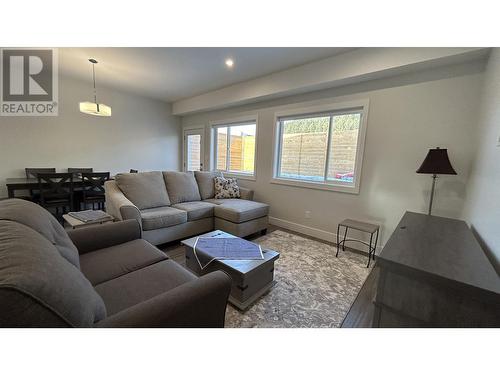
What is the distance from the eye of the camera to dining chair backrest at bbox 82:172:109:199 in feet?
11.1

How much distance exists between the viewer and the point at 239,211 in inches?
111

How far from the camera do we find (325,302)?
1738mm

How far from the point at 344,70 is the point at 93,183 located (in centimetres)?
421

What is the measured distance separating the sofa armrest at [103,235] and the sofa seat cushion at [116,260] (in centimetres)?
5

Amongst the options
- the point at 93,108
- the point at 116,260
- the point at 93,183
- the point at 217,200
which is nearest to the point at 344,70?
the point at 217,200

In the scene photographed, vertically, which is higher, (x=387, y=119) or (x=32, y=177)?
(x=387, y=119)

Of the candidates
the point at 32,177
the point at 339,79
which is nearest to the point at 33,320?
the point at 339,79

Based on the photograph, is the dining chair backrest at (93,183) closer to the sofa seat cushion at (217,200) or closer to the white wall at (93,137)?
the white wall at (93,137)

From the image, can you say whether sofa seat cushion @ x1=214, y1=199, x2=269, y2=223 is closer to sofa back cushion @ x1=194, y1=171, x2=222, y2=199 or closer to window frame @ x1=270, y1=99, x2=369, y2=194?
sofa back cushion @ x1=194, y1=171, x2=222, y2=199

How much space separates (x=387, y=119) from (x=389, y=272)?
7.24 ft

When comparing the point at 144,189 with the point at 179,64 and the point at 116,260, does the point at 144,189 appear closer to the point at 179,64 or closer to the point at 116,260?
the point at 116,260

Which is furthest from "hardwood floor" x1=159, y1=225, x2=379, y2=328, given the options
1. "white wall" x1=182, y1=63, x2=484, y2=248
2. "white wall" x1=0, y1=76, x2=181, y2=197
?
"white wall" x1=0, y1=76, x2=181, y2=197
